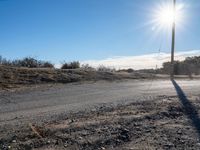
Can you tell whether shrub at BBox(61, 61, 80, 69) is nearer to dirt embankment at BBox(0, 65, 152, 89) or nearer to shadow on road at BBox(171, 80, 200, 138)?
dirt embankment at BBox(0, 65, 152, 89)

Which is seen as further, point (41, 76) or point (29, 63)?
point (29, 63)

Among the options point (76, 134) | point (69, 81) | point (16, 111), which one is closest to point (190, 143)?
point (76, 134)

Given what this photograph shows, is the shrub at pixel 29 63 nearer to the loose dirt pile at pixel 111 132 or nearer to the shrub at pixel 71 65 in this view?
the shrub at pixel 71 65

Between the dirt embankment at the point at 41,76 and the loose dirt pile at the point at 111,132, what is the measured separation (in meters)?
10.6

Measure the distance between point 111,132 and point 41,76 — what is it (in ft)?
47.4

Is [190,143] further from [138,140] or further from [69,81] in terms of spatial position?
[69,81]

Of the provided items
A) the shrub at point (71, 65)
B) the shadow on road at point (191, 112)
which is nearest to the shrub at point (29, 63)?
the shrub at point (71, 65)

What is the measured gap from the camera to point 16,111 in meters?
11.3

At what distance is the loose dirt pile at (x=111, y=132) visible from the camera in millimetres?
6891

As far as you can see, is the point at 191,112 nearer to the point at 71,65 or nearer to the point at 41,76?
the point at 41,76

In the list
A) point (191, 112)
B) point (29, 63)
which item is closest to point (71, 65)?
point (29, 63)

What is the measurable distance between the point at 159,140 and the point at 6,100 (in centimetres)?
841

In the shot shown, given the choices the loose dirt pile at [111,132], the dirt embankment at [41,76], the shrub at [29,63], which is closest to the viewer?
the loose dirt pile at [111,132]

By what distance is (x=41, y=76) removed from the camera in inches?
851
